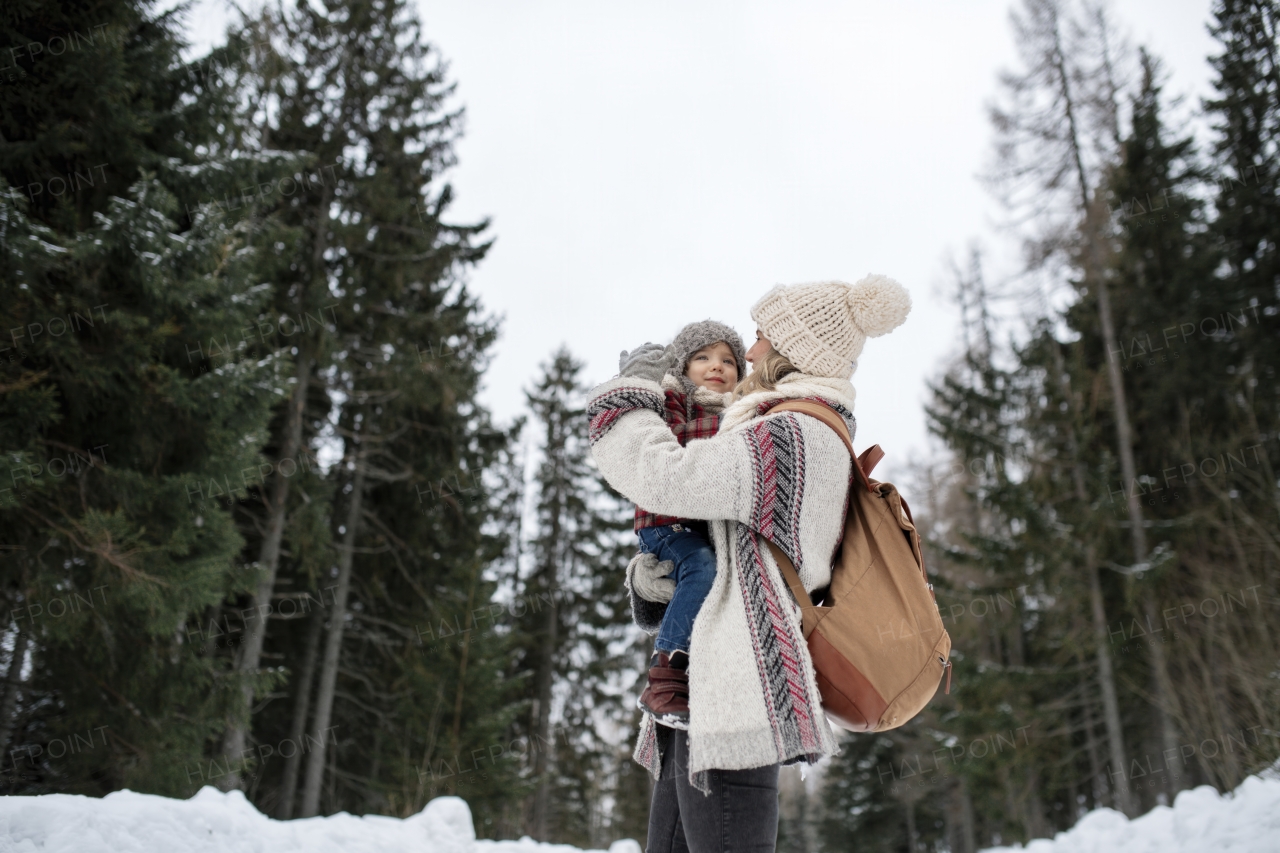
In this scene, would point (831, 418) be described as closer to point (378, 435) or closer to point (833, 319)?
point (833, 319)

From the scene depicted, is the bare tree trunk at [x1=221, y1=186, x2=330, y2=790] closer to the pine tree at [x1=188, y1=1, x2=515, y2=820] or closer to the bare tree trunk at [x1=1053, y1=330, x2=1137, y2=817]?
the pine tree at [x1=188, y1=1, x2=515, y2=820]

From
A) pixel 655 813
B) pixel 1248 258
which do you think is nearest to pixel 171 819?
pixel 655 813

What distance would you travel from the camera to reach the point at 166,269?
21.6 feet

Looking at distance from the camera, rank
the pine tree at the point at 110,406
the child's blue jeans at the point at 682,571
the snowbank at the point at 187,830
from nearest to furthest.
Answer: the child's blue jeans at the point at 682,571, the snowbank at the point at 187,830, the pine tree at the point at 110,406

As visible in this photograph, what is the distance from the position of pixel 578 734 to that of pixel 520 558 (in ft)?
15.5

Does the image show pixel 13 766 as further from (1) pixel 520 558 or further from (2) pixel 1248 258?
(2) pixel 1248 258

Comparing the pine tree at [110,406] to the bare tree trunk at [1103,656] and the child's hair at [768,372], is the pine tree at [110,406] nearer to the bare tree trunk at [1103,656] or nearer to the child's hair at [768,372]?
the child's hair at [768,372]

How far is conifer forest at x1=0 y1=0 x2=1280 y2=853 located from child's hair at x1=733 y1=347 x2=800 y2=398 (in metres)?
5.29

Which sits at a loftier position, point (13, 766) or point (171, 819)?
point (13, 766)

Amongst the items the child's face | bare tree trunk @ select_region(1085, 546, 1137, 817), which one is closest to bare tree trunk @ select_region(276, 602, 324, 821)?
the child's face

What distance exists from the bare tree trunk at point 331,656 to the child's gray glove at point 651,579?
33.8ft

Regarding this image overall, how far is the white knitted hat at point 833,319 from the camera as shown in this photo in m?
2.03

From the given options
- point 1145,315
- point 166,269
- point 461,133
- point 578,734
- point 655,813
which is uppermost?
point 461,133

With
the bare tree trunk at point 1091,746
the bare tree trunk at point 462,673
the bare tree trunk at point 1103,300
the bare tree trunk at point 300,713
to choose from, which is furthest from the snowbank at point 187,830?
the bare tree trunk at point 1103,300
